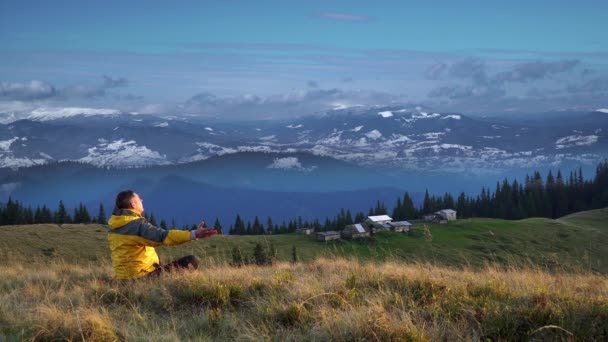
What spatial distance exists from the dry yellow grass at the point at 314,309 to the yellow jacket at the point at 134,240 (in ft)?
1.70

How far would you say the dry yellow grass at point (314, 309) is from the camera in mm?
6262

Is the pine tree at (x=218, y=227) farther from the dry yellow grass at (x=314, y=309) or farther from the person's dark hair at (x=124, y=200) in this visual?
the person's dark hair at (x=124, y=200)

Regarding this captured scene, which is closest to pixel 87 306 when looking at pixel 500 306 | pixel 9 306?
pixel 9 306

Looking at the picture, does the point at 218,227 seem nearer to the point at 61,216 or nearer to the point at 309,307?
the point at 61,216

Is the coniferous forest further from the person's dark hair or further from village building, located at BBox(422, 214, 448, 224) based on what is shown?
the person's dark hair

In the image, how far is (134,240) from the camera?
9930mm

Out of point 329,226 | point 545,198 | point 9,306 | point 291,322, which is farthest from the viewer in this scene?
point 545,198

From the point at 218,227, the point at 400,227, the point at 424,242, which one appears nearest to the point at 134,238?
the point at 218,227

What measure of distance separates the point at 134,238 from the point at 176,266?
1.32m

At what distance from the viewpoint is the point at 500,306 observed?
7.22 m

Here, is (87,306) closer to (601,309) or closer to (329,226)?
(601,309)

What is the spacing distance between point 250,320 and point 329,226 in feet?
430

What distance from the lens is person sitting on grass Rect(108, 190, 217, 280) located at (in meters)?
9.52


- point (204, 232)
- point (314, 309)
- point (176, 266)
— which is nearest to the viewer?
point (314, 309)
